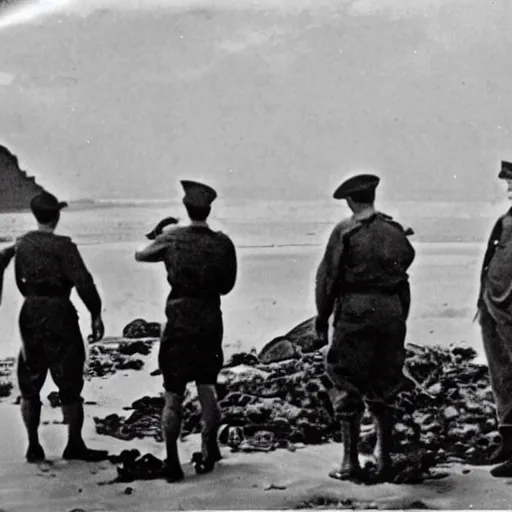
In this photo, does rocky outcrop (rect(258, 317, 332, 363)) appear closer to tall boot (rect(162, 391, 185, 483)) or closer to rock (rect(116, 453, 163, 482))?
tall boot (rect(162, 391, 185, 483))

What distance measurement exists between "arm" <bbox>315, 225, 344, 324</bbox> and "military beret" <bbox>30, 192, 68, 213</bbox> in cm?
84

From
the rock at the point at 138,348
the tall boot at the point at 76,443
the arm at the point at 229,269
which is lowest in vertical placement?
the tall boot at the point at 76,443

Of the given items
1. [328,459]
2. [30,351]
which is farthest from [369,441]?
[30,351]

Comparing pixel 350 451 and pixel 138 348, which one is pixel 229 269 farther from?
pixel 350 451

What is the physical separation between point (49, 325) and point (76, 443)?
377 millimetres

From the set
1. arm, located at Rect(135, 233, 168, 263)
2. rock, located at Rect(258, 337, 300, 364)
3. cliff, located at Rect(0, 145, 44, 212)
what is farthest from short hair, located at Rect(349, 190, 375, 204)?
cliff, located at Rect(0, 145, 44, 212)

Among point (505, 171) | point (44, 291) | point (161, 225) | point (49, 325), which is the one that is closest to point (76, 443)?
point (49, 325)

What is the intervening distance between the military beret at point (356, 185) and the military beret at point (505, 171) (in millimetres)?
398

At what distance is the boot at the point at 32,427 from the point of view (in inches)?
120

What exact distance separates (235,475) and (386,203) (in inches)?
37.7

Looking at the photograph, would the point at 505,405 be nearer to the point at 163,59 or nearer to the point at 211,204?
the point at 211,204

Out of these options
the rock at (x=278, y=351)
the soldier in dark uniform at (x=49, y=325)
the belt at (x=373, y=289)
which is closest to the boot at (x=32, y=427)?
the soldier in dark uniform at (x=49, y=325)

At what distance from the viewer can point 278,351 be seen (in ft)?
10.1

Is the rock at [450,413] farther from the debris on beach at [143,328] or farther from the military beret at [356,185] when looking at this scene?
the debris on beach at [143,328]
